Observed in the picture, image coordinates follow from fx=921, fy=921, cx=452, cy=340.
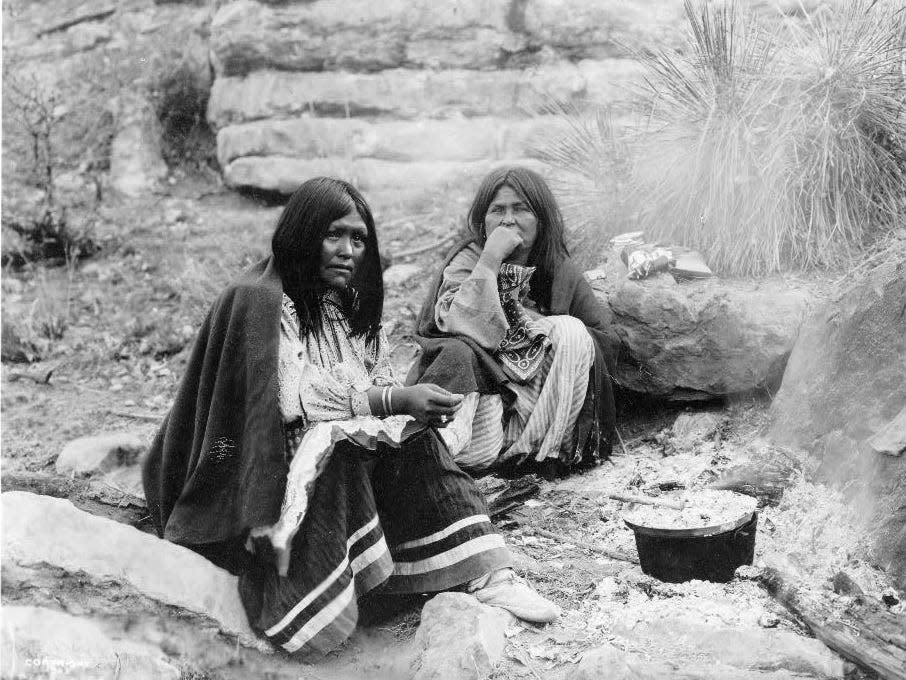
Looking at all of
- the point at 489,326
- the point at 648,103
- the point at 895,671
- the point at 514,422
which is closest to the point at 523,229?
the point at 489,326

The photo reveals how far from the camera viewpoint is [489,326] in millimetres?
4203

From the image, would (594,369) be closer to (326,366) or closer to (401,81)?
(326,366)

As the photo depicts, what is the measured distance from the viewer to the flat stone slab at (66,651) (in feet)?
7.61

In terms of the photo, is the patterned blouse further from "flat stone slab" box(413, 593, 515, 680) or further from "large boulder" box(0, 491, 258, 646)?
"flat stone slab" box(413, 593, 515, 680)

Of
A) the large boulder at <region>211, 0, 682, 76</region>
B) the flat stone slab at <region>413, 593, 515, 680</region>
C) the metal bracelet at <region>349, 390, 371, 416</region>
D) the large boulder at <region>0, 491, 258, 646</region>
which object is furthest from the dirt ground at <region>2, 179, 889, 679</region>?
the large boulder at <region>211, 0, 682, 76</region>

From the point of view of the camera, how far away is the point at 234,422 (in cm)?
279

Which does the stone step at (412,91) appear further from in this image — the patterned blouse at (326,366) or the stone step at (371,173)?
the patterned blouse at (326,366)

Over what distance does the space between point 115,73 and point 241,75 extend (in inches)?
54.9

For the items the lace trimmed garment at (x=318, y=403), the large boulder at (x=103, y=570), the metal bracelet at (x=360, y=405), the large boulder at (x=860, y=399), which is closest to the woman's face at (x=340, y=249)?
the lace trimmed garment at (x=318, y=403)

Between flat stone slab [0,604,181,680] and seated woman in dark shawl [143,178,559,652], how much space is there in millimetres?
350

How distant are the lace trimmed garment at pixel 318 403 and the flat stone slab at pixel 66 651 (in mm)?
439

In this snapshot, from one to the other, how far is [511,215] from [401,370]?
1.58m

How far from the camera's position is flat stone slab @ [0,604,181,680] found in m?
2.32

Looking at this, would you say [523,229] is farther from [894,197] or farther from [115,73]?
[115,73]
